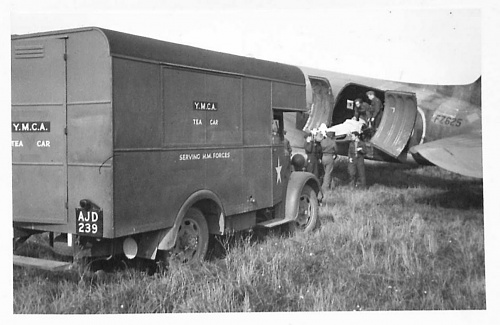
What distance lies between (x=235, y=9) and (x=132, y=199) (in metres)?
2.33

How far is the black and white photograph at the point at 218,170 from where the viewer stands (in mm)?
5281

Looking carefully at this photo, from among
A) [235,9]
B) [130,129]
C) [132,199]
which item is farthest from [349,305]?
[235,9]

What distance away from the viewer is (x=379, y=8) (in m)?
6.29

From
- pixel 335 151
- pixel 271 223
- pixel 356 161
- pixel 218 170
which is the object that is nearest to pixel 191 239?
pixel 218 170

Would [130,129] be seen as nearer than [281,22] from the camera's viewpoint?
Yes

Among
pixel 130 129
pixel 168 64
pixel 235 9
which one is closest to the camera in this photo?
pixel 130 129

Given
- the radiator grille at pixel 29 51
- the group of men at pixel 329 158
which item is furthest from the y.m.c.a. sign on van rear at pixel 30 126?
the group of men at pixel 329 158

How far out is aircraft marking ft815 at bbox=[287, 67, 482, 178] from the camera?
7.82m

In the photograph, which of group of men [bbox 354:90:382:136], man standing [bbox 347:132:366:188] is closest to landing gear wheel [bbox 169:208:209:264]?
man standing [bbox 347:132:366:188]

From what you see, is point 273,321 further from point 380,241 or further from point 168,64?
point 168,64

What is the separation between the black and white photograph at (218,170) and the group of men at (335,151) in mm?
1041

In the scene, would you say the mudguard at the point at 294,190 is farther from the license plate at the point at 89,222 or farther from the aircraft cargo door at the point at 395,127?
the license plate at the point at 89,222

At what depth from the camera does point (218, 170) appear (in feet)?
20.9

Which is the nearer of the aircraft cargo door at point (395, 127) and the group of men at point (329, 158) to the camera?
the group of men at point (329, 158)
